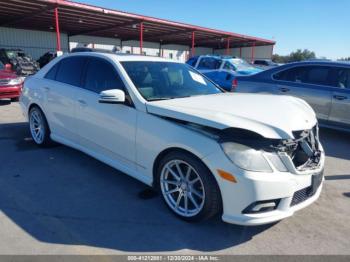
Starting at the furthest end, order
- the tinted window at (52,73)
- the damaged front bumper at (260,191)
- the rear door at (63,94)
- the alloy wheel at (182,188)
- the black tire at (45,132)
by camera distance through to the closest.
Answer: the black tire at (45,132), the tinted window at (52,73), the rear door at (63,94), the alloy wheel at (182,188), the damaged front bumper at (260,191)

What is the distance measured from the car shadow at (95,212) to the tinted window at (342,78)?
174 inches

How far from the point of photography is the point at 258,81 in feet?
24.0

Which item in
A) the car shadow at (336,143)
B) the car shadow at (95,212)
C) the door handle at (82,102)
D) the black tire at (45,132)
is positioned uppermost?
the door handle at (82,102)

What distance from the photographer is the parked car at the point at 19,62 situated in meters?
15.2

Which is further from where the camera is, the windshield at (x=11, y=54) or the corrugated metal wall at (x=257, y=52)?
the corrugated metal wall at (x=257, y=52)

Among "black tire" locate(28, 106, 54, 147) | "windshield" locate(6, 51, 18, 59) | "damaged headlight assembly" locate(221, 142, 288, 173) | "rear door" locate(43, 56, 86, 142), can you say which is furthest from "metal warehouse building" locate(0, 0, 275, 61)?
"damaged headlight assembly" locate(221, 142, 288, 173)

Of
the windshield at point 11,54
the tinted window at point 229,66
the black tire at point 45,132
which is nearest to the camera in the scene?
the black tire at point 45,132

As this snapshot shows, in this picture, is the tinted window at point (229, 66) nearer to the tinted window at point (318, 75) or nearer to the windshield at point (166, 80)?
the tinted window at point (318, 75)

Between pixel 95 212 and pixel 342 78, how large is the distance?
553 cm

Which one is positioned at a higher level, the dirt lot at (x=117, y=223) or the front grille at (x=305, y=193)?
the front grille at (x=305, y=193)

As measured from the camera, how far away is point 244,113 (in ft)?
9.84

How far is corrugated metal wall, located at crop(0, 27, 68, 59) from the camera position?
26656 mm

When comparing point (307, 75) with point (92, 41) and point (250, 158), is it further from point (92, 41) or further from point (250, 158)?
point (92, 41)

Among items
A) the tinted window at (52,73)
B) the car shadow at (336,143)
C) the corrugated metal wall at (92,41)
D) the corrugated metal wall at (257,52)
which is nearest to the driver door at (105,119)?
the tinted window at (52,73)
